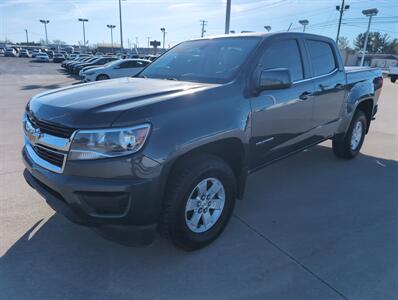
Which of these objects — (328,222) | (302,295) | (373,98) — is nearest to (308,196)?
(328,222)

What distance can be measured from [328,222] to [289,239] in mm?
637

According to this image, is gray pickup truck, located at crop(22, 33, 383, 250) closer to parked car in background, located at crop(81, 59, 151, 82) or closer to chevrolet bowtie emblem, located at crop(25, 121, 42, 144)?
chevrolet bowtie emblem, located at crop(25, 121, 42, 144)

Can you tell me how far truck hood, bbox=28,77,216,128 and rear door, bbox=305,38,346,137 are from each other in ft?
6.36

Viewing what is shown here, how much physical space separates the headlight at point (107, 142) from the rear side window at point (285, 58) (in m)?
1.73

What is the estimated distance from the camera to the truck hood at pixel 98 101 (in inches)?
92.4

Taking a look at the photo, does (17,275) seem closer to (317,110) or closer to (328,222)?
(328,222)

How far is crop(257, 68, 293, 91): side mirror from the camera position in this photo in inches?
121

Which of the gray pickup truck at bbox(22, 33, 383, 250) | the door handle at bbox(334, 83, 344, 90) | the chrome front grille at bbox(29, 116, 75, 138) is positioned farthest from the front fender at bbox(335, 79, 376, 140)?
the chrome front grille at bbox(29, 116, 75, 138)

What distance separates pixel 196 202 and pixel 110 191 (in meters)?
0.84

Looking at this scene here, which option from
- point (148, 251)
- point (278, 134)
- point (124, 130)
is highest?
point (124, 130)

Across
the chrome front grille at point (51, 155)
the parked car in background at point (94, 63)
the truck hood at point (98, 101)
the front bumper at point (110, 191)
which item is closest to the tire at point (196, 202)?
the front bumper at point (110, 191)

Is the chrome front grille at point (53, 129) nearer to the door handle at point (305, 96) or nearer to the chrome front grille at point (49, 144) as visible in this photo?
the chrome front grille at point (49, 144)

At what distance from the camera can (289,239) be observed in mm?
3236

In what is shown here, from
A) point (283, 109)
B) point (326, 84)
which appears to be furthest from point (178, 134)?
point (326, 84)
